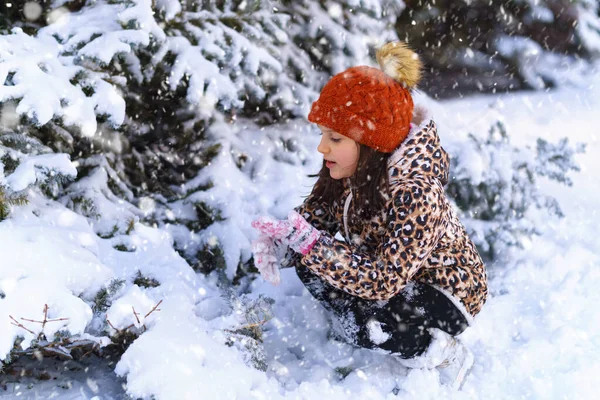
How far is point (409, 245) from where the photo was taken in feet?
7.43

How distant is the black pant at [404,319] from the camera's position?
8.48ft

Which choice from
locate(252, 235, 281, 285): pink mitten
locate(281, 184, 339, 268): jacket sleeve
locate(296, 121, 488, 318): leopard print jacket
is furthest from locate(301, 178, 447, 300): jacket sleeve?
locate(281, 184, 339, 268): jacket sleeve

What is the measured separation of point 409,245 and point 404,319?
1.69 feet

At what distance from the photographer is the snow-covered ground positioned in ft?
7.02

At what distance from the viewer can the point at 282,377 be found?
2.62 metres

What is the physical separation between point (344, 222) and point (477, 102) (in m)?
4.63

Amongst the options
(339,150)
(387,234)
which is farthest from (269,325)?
(339,150)

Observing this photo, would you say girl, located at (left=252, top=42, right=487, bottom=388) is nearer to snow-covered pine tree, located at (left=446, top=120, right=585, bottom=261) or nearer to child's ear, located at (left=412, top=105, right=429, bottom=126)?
child's ear, located at (left=412, top=105, right=429, bottom=126)

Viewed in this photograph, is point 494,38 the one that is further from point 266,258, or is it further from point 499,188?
point 266,258

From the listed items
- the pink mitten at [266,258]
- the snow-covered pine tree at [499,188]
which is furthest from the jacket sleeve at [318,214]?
the snow-covered pine tree at [499,188]

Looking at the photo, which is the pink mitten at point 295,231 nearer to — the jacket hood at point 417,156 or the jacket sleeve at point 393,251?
the jacket sleeve at point 393,251

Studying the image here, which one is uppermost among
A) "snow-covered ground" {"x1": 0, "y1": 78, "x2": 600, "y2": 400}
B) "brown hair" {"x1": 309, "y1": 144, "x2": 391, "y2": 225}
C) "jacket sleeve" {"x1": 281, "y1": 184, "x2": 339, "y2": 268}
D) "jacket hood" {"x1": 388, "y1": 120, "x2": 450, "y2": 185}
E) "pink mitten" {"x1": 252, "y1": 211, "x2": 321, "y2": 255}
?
"jacket hood" {"x1": 388, "y1": 120, "x2": 450, "y2": 185}

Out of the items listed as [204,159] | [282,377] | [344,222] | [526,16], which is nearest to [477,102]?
[526,16]

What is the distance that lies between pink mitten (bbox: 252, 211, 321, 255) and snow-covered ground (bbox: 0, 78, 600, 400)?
55 cm
